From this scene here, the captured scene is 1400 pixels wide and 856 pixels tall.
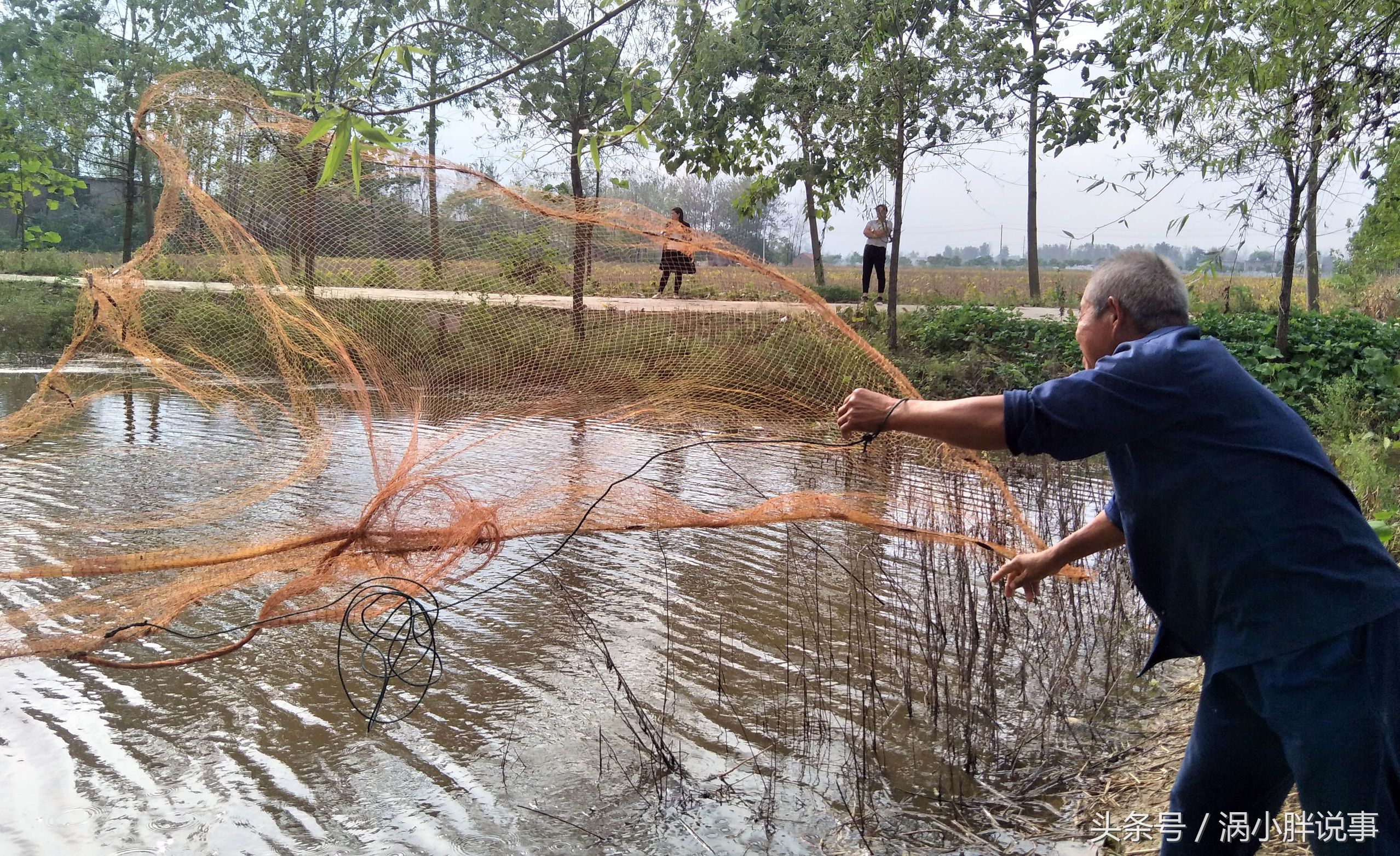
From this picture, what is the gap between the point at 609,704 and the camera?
12.5 feet

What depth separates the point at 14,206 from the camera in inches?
653

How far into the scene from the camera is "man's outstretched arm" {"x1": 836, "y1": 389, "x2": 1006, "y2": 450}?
186cm

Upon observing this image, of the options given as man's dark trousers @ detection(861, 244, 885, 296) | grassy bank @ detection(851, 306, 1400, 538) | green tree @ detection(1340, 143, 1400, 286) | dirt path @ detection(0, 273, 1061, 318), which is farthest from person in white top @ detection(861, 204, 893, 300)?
dirt path @ detection(0, 273, 1061, 318)

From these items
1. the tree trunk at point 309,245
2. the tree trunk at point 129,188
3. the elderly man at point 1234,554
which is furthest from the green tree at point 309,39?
the elderly man at point 1234,554

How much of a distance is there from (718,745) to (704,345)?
264 centimetres

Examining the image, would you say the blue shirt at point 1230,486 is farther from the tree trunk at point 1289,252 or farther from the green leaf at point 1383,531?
the tree trunk at point 1289,252

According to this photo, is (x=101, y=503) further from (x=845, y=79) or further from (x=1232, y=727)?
(x=845, y=79)

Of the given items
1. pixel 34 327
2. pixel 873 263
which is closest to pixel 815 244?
pixel 873 263

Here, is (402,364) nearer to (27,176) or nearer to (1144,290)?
(1144,290)

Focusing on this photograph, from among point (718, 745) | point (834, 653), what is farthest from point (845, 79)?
point (718, 745)

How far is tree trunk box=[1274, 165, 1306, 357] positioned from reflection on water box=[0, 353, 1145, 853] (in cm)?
293

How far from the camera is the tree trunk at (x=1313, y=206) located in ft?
16.8

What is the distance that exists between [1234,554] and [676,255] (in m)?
3.86

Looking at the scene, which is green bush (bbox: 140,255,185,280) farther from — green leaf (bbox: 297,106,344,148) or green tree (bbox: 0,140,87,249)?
green tree (bbox: 0,140,87,249)
